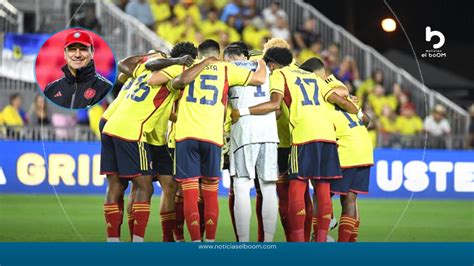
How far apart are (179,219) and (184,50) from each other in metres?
1.39

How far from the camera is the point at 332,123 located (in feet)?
28.4

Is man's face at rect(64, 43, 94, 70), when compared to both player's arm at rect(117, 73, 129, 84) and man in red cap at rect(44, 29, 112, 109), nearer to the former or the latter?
man in red cap at rect(44, 29, 112, 109)

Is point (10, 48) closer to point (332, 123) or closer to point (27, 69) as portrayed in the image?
point (27, 69)

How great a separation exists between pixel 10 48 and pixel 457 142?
4805mm

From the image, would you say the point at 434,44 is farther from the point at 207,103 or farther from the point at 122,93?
the point at 122,93

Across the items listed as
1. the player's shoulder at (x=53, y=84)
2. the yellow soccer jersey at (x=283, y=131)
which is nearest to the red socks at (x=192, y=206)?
the yellow soccer jersey at (x=283, y=131)

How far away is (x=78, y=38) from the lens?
31.3 feet

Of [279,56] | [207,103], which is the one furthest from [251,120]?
Answer: [279,56]

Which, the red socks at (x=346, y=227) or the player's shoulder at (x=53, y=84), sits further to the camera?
the player's shoulder at (x=53, y=84)

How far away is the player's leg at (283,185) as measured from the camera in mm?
8798

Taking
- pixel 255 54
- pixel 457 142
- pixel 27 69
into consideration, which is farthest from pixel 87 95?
pixel 457 142

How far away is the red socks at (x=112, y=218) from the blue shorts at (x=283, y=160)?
1385 mm

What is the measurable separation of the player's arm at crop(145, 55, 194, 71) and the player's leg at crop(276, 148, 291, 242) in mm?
1158

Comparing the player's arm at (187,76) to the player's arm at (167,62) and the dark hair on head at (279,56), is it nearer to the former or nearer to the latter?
the player's arm at (167,62)
